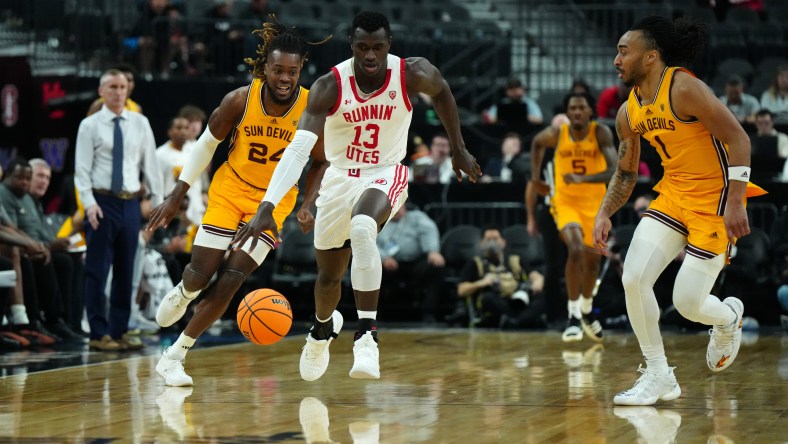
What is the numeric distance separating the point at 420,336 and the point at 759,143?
510 centimetres

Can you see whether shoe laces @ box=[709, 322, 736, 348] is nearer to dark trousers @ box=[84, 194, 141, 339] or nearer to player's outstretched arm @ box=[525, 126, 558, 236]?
player's outstretched arm @ box=[525, 126, 558, 236]

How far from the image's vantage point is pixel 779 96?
15.5m

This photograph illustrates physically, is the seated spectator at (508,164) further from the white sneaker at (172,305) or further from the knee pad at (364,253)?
the knee pad at (364,253)

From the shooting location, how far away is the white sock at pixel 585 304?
422 inches

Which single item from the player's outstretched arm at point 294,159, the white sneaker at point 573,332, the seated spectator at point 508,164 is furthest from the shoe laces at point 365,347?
the seated spectator at point 508,164

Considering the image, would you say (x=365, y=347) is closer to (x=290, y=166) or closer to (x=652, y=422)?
(x=290, y=166)

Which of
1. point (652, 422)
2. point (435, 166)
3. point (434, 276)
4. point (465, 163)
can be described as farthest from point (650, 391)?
point (435, 166)

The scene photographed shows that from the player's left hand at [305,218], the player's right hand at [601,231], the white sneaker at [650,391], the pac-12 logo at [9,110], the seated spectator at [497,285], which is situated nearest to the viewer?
the white sneaker at [650,391]

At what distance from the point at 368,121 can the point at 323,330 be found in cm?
133

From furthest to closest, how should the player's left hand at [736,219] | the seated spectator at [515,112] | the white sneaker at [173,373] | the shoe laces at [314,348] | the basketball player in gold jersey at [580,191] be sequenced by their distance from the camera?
the seated spectator at [515,112] < the basketball player in gold jersey at [580,191] < the shoe laces at [314,348] < the white sneaker at [173,373] < the player's left hand at [736,219]

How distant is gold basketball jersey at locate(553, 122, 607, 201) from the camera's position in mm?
10812

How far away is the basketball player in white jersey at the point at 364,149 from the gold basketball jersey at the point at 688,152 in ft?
3.60

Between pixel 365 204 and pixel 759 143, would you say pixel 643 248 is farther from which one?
pixel 759 143

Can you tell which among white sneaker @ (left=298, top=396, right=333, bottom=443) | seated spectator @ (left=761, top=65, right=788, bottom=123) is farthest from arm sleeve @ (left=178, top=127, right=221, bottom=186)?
seated spectator @ (left=761, top=65, right=788, bottom=123)
